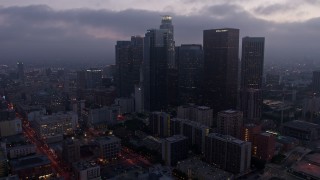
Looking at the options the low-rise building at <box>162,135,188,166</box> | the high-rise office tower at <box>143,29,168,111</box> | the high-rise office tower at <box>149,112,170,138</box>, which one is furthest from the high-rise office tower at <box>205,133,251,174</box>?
the high-rise office tower at <box>143,29,168,111</box>

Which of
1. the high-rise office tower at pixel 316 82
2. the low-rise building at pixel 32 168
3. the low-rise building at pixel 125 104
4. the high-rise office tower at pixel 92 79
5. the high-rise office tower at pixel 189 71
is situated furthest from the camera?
the high-rise office tower at pixel 92 79

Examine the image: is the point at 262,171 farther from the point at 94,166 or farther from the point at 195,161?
the point at 94,166

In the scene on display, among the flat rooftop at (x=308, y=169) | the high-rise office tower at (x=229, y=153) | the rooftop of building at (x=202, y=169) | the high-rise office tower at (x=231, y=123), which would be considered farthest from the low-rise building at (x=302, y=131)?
the rooftop of building at (x=202, y=169)

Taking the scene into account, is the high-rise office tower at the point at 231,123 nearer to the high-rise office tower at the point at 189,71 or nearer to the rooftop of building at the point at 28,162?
the rooftop of building at the point at 28,162

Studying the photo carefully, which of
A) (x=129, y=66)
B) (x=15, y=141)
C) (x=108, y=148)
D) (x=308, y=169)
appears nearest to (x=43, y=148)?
(x=15, y=141)

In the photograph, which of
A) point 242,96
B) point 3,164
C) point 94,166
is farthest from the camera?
point 242,96

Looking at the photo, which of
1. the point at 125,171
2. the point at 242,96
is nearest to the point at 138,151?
the point at 125,171
